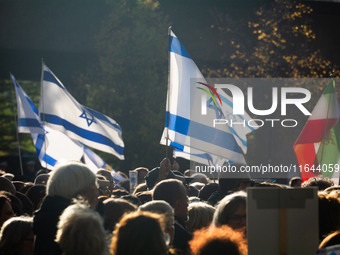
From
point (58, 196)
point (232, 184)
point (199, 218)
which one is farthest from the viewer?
point (232, 184)

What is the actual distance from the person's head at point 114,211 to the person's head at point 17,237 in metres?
0.61

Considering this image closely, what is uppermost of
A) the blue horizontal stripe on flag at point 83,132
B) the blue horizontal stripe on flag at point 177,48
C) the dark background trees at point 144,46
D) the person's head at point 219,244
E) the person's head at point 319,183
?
the dark background trees at point 144,46

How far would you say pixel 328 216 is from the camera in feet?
12.0

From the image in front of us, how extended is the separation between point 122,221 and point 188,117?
4.40 metres

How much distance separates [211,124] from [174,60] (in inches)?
47.4

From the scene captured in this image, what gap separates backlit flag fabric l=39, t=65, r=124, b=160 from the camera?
31.3 feet

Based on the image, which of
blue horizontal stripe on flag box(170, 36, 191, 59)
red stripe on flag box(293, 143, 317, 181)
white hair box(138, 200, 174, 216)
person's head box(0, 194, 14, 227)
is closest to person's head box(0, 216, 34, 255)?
person's head box(0, 194, 14, 227)

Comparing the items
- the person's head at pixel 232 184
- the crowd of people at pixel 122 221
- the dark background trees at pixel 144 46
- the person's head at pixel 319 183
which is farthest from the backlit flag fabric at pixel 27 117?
the dark background trees at pixel 144 46

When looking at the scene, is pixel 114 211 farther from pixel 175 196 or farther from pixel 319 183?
pixel 319 183

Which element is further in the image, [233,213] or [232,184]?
[232,184]

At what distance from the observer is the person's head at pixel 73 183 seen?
3471 mm

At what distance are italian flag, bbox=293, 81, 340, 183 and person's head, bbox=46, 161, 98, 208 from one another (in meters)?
6.36

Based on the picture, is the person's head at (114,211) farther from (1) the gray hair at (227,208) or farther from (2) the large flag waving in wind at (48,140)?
(2) the large flag waving in wind at (48,140)

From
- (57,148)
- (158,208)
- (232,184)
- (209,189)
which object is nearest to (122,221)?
(158,208)
